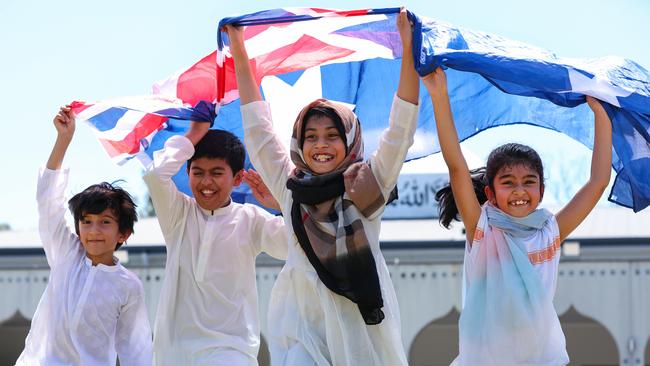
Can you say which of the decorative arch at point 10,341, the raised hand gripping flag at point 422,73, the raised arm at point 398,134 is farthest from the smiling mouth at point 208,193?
the decorative arch at point 10,341

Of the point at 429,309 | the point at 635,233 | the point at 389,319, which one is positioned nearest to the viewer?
the point at 389,319

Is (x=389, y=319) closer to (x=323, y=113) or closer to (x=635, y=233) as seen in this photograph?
(x=323, y=113)

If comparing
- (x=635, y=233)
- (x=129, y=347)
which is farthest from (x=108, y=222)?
(x=635, y=233)

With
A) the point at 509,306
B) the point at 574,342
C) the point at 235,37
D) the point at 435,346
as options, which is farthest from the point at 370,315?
the point at 574,342

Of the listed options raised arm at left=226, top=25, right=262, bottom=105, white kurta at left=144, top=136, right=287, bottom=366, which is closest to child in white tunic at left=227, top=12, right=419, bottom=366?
raised arm at left=226, top=25, right=262, bottom=105

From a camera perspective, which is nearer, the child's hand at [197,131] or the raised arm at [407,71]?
the raised arm at [407,71]

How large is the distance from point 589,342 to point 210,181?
14.1 metres

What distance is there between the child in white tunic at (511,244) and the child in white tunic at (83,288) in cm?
181

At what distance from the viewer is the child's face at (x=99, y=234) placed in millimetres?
5824

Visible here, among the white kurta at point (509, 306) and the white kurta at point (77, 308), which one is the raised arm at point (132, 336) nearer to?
→ the white kurta at point (77, 308)

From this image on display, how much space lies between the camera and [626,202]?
557 cm

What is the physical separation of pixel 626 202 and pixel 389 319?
153cm

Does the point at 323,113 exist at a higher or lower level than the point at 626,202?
higher

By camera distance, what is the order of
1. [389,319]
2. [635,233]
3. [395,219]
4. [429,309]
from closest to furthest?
[389,319] < [429,309] < [635,233] < [395,219]
